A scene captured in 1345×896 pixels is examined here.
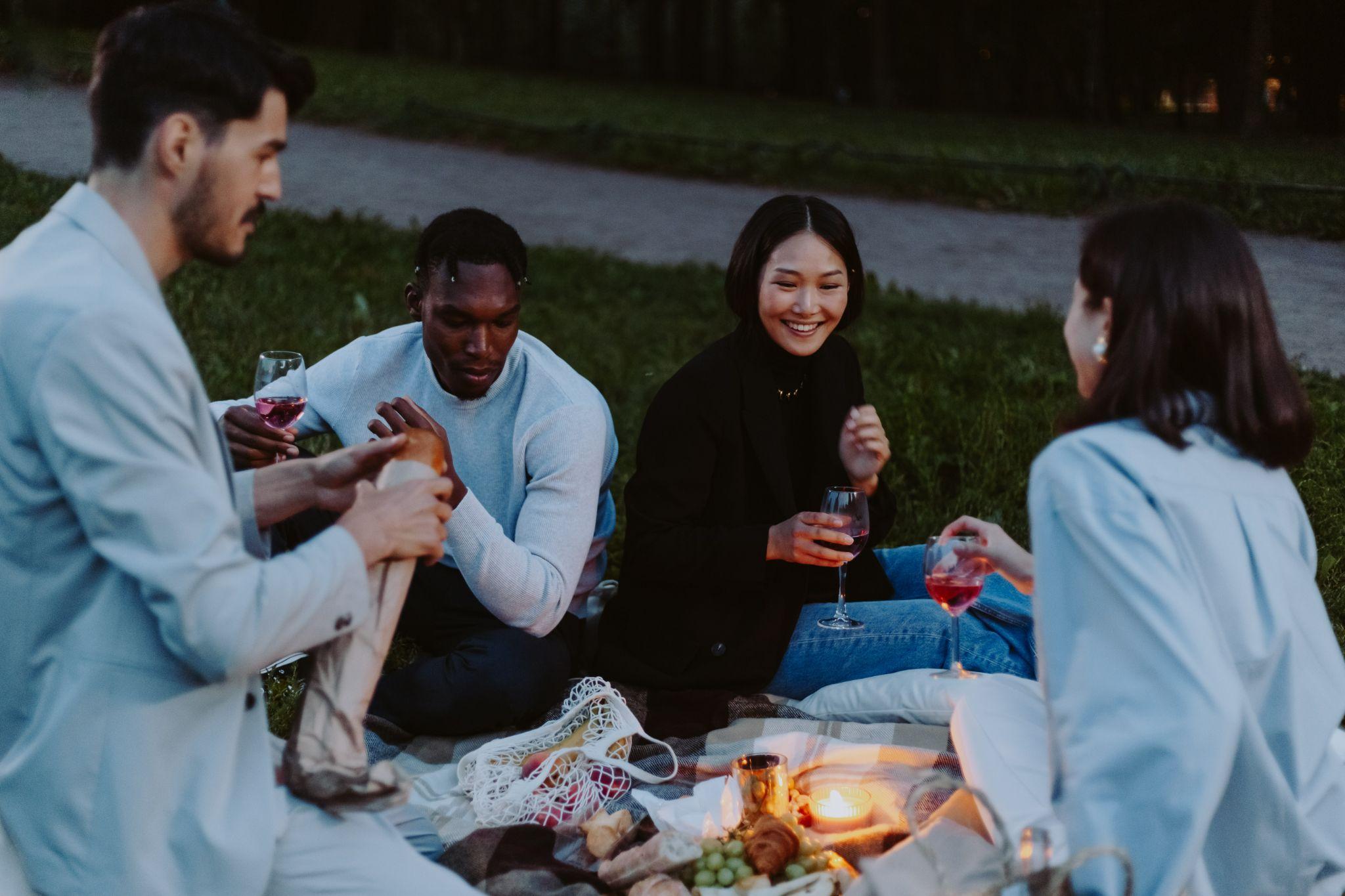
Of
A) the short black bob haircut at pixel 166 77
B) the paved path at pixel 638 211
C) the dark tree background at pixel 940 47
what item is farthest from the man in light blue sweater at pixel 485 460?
the dark tree background at pixel 940 47

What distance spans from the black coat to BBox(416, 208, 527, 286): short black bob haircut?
678 mm

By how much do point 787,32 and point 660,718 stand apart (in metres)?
39.9

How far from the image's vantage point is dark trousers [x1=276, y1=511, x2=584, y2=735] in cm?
410

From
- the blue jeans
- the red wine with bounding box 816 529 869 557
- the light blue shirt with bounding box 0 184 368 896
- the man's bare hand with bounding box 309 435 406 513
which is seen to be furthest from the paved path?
the light blue shirt with bounding box 0 184 368 896

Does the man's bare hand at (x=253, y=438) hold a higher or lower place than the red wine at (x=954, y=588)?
higher

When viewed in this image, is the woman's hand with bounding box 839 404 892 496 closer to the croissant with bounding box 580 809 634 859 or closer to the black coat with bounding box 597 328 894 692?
the black coat with bounding box 597 328 894 692

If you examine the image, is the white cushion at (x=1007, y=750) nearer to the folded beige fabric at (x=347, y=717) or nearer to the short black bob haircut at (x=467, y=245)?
the folded beige fabric at (x=347, y=717)

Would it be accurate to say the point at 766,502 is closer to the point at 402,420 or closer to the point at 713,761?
the point at 713,761

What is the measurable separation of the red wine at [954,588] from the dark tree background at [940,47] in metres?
11.2

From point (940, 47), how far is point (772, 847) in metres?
34.9

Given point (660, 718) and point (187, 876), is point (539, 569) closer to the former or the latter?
point (660, 718)

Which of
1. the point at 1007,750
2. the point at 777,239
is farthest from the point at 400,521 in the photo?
the point at 777,239

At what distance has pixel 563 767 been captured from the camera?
383 cm

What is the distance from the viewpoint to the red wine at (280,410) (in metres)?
3.68
